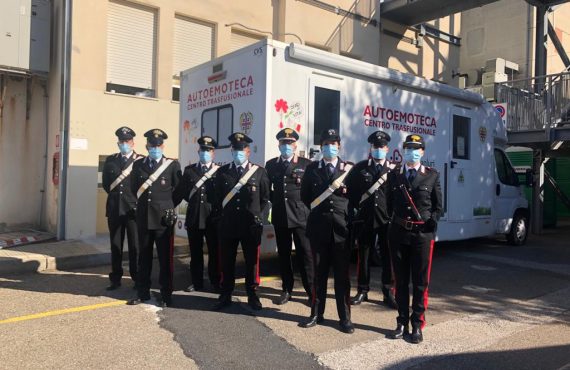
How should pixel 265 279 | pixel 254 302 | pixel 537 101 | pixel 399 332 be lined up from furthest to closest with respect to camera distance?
pixel 537 101 < pixel 265 279 < pixel 254 302 < pixel 399 332

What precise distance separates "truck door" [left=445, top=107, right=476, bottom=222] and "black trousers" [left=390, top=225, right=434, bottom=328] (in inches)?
160

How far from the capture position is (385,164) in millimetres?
5949

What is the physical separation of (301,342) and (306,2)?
11166 millimetres

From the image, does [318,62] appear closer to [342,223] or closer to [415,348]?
[342,223]

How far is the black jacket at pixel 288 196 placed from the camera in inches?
226

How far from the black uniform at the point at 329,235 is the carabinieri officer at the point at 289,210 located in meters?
0.57

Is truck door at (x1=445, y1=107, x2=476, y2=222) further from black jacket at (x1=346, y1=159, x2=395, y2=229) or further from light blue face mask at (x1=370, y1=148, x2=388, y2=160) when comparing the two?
light blue face mask at (x1=370, y1=148, x2=388, y2=160)

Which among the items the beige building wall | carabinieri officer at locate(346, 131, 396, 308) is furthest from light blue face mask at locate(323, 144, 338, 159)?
the beige building wall

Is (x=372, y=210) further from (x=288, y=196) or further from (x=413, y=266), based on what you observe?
(x=413, y=266)

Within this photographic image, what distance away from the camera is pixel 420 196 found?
4781 mm

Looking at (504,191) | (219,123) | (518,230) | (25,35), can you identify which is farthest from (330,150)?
(25,35)

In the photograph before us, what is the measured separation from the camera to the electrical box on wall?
969 cm

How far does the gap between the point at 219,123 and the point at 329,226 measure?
3004 millimetres

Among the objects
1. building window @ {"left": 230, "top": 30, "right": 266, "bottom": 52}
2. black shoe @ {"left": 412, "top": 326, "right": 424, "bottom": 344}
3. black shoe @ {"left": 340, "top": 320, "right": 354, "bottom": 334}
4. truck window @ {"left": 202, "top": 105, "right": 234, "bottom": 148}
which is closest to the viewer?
black shoe @ {"left": 412, "top": 326, "right": 424, "bottom": 344}
